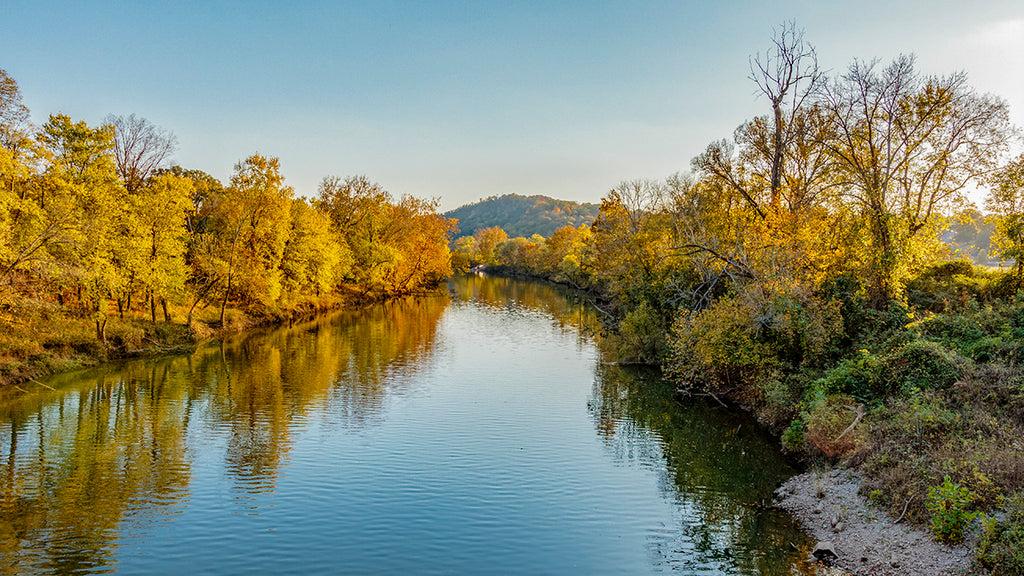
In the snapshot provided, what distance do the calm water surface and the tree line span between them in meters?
5.92

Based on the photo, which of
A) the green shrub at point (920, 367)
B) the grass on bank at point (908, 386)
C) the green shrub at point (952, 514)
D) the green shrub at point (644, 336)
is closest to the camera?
the green shrub at point (952, 514)

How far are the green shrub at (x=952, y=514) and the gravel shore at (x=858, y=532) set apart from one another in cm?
25

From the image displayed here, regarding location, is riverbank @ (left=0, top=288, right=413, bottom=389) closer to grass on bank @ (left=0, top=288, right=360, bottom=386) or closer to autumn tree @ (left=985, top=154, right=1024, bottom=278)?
grass on bank @ (left=0, top=288, right=360, bottom=386)

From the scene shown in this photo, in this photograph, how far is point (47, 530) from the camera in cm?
1371

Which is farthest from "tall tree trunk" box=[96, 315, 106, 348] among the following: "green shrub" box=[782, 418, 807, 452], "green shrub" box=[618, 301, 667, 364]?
"green shrub" box=[782, 418, 807, 452]

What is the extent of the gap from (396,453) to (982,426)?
17.5 metres

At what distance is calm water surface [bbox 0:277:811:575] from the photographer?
42.9 ft

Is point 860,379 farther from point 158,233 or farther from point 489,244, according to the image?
point 489,244

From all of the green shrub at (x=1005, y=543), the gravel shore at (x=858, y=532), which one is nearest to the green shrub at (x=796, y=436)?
the gravel shore at (x=858, y=532)

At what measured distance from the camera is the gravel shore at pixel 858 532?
1150cm

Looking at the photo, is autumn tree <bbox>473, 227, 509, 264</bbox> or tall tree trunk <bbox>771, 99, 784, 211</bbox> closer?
tall tree trunk <bbox>771, 99, 784, 211</bbox>

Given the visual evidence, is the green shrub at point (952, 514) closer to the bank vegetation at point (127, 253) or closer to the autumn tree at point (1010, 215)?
the autumn tree at point (1010, 215)

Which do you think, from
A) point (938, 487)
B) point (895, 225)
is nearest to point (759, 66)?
point (895, 225)

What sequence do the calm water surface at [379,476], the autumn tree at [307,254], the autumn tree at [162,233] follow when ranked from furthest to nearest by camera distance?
the autumn tree at [307,254] < the autumn tree at [162,233] < the calm water surface at [379,476]
